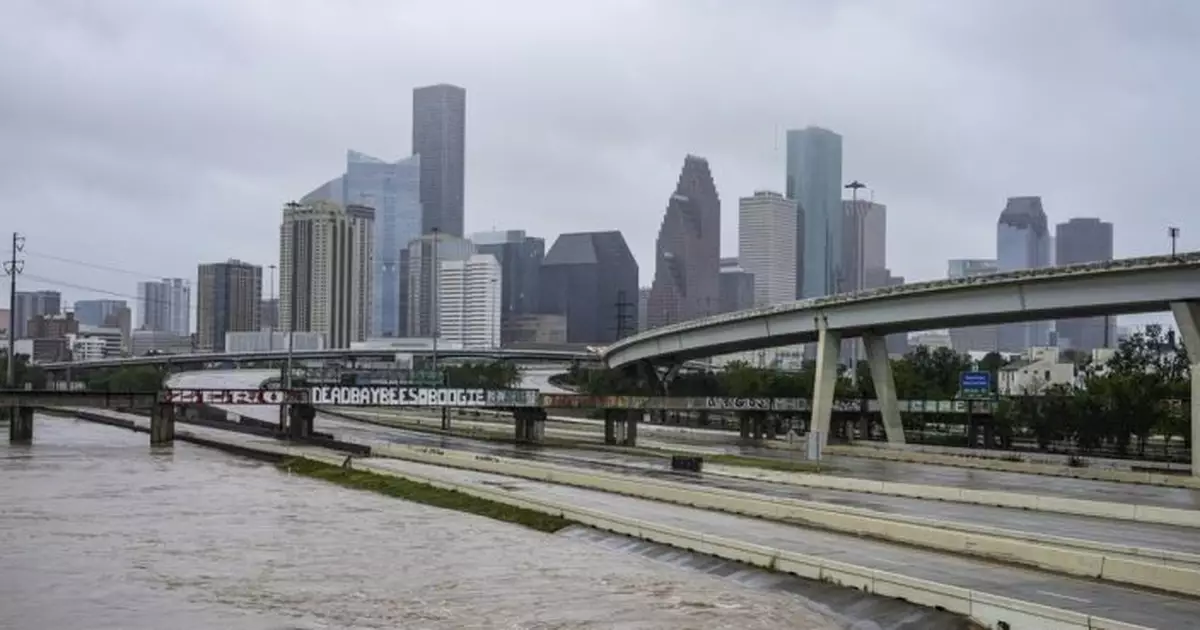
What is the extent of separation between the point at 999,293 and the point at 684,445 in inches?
1591

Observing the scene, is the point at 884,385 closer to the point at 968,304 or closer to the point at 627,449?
the point at 968,304

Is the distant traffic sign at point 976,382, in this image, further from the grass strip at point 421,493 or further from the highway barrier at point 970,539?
the highway barrier at point 970,539

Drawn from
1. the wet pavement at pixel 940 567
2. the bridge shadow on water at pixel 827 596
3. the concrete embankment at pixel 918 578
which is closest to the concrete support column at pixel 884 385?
the wet pavement at pixel 940 567

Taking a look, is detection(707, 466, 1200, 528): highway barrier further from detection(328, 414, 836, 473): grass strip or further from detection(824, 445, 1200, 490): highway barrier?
detection(824, 445, 1200, 490): highway barrier

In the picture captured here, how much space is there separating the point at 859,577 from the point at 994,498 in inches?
1172

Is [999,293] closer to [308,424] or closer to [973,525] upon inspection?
[973,525]

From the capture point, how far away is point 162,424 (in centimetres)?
10856

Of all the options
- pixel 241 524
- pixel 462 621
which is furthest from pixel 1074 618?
pixel 241 524

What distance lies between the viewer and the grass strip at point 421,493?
51.6 m

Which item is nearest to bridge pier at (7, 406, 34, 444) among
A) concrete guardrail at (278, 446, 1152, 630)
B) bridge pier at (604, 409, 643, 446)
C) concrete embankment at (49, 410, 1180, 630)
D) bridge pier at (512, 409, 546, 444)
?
bridge pier at (512, 409, 546, 444)

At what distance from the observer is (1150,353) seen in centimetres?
15650

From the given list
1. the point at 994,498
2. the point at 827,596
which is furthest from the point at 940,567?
the point at 994,498

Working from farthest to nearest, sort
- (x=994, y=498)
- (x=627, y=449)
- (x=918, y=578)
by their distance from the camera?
1. (x=627, y=449)
2. (x=994, y=498)
3. (x=918, y=578)

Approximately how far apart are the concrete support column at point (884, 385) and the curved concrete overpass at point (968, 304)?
1.61 meters
